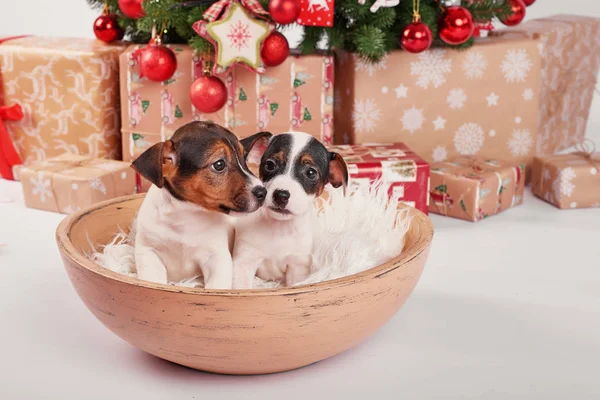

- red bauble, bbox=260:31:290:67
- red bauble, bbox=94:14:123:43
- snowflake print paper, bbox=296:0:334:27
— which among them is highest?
snowflake print paper, bbox=296:0:334:27

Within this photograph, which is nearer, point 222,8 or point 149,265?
point 149,265

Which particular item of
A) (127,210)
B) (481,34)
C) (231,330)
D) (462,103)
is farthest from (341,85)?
(231,330)

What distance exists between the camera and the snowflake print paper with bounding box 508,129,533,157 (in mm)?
2658

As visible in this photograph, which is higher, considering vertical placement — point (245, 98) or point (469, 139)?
point (245, 98)

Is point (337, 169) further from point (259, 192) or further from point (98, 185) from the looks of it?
point (98, 185)

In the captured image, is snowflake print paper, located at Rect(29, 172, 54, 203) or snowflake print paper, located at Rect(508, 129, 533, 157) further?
snowflake print paper, located at Rect(508, 129, 533, 157)

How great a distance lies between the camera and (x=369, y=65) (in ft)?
8.17

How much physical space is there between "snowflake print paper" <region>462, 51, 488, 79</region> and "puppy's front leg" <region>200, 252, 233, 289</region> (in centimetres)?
139

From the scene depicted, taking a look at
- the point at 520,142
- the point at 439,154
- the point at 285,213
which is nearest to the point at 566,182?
the point at 520,142

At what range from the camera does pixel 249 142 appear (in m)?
1.48

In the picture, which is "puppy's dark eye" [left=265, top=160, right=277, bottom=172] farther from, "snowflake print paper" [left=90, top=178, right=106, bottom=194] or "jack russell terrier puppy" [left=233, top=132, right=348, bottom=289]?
"snowflake print paper" [left=90, top=178, right=106, bottom=194]

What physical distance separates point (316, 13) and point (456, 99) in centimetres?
55

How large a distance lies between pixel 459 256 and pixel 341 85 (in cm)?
78

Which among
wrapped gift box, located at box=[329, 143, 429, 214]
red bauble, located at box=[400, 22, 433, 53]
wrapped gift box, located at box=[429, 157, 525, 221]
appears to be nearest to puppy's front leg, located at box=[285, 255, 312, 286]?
wrapped gift box, located at box=[329, 143, 429, 214]
